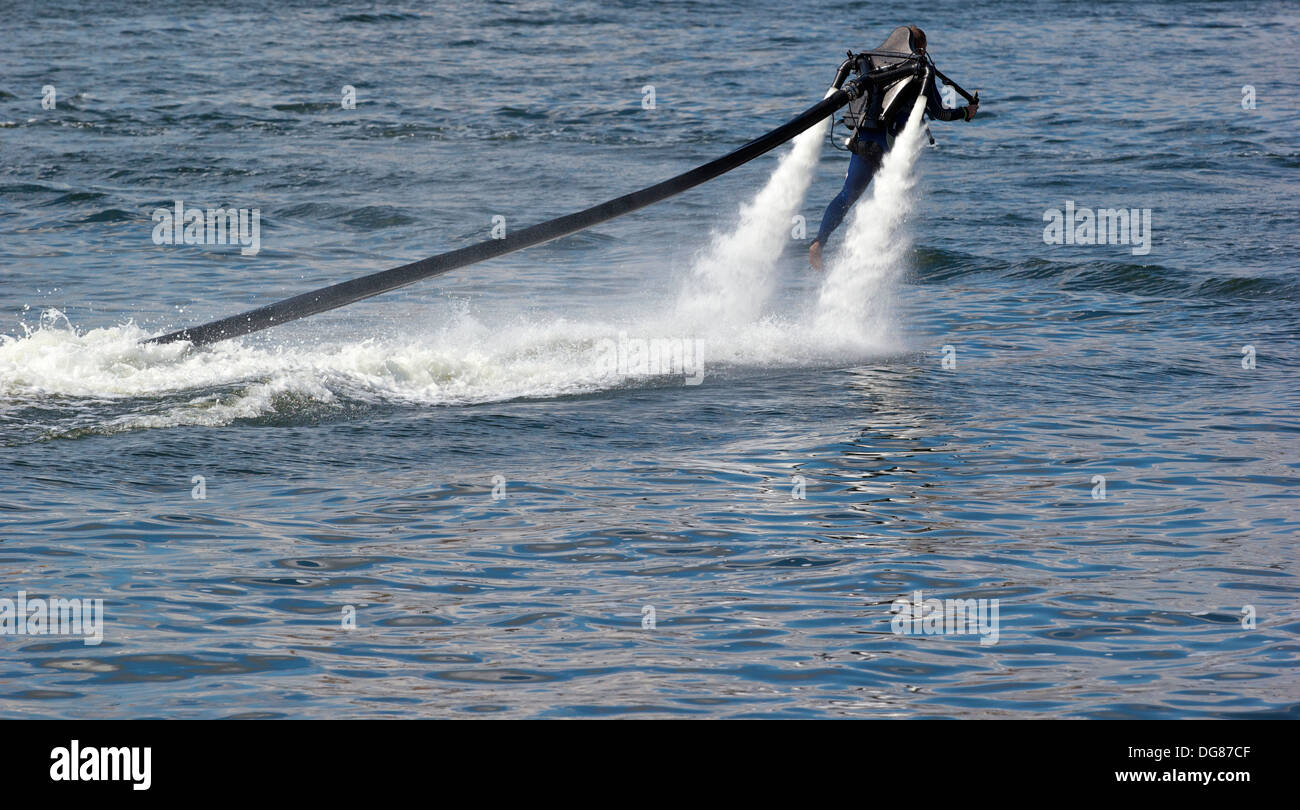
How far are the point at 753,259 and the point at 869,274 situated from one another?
1318mm

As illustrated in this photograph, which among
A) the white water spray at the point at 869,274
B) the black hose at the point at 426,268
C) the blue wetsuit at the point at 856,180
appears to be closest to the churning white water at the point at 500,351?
the white water spray at the point at 869,274

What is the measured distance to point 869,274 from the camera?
1599 cm

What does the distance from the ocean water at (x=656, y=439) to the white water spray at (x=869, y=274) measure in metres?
0.04

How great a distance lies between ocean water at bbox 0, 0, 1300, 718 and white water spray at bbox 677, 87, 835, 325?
5cm

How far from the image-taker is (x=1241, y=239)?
69.1 ft

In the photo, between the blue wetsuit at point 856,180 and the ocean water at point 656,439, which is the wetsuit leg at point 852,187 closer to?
the blue wetsuit at point 856,180

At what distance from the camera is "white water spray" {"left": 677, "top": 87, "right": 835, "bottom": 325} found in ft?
50.6

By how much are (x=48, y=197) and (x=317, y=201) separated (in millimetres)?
3784

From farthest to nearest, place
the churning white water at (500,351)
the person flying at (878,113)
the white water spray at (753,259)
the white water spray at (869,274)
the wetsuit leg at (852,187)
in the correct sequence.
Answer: the white water spray at (753,259)
the white water spray at (869,274)
the wetsuit leg at (852,187)
the person flying at (878,113)
the churning white water at (500,351)

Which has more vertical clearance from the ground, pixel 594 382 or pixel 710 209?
pixel 710 209

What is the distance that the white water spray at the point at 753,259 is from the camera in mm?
15414
